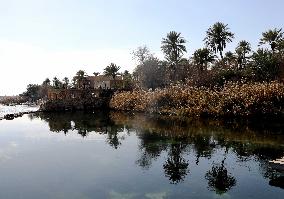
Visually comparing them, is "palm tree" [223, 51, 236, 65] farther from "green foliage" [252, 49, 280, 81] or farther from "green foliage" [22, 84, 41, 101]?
"green foliage" [22, 84, 41, 101]

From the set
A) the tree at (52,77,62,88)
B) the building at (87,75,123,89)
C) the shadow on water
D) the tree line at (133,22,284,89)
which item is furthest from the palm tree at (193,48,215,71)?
the tree at (52,77,62,88)

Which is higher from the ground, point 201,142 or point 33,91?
point 33,91

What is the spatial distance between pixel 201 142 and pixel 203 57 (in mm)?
46409

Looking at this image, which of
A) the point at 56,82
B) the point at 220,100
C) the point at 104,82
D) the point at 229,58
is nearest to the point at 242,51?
the point at 229,58

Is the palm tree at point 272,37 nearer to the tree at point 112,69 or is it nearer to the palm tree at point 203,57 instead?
the palm tree at point 203,57

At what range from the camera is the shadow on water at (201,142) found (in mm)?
21594

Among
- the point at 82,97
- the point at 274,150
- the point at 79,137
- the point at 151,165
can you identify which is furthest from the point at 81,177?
the point at 82,97

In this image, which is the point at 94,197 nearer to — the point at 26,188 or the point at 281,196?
the point at 26,188

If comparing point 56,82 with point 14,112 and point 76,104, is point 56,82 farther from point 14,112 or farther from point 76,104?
point 76,104

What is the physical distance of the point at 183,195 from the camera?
1805 centimetres

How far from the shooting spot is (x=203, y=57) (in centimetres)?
7544

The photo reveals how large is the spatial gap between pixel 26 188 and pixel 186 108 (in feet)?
113

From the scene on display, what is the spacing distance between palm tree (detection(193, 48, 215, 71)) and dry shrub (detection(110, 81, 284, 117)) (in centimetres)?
1819

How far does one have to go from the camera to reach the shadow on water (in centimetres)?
2159
